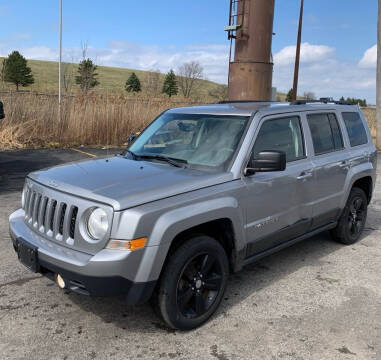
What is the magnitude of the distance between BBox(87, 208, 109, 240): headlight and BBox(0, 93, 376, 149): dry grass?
11.8 m

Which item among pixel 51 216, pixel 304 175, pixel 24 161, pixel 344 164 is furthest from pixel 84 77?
pixel 51 216

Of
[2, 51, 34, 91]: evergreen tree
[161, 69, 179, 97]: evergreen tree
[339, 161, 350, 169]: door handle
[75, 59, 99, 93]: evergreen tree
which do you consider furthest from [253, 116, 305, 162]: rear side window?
[161, 69, 179, 97]: evergreen tree

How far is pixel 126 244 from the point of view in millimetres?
2781

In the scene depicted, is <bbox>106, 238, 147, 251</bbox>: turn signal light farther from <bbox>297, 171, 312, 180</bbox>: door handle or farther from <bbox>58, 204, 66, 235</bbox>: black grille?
<bbox>297, 171, 312, 180</bbox>: door handle

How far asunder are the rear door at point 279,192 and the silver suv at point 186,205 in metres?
0.01

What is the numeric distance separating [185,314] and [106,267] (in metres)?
0.83

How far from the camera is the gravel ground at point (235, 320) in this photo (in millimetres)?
2998

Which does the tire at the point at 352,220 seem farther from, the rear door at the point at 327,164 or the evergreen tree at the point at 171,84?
the evergreen tree at the point at 171,84

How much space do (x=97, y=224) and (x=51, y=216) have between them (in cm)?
49

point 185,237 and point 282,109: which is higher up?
A: point 282,109

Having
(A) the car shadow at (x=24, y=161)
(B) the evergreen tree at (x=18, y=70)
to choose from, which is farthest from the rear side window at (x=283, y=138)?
(B) the evergreen tree at (x=18, y=70)

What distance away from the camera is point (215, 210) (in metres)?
3.23

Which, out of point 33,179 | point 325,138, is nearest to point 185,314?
point 33,179

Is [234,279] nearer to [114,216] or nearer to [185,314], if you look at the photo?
[185,314]
